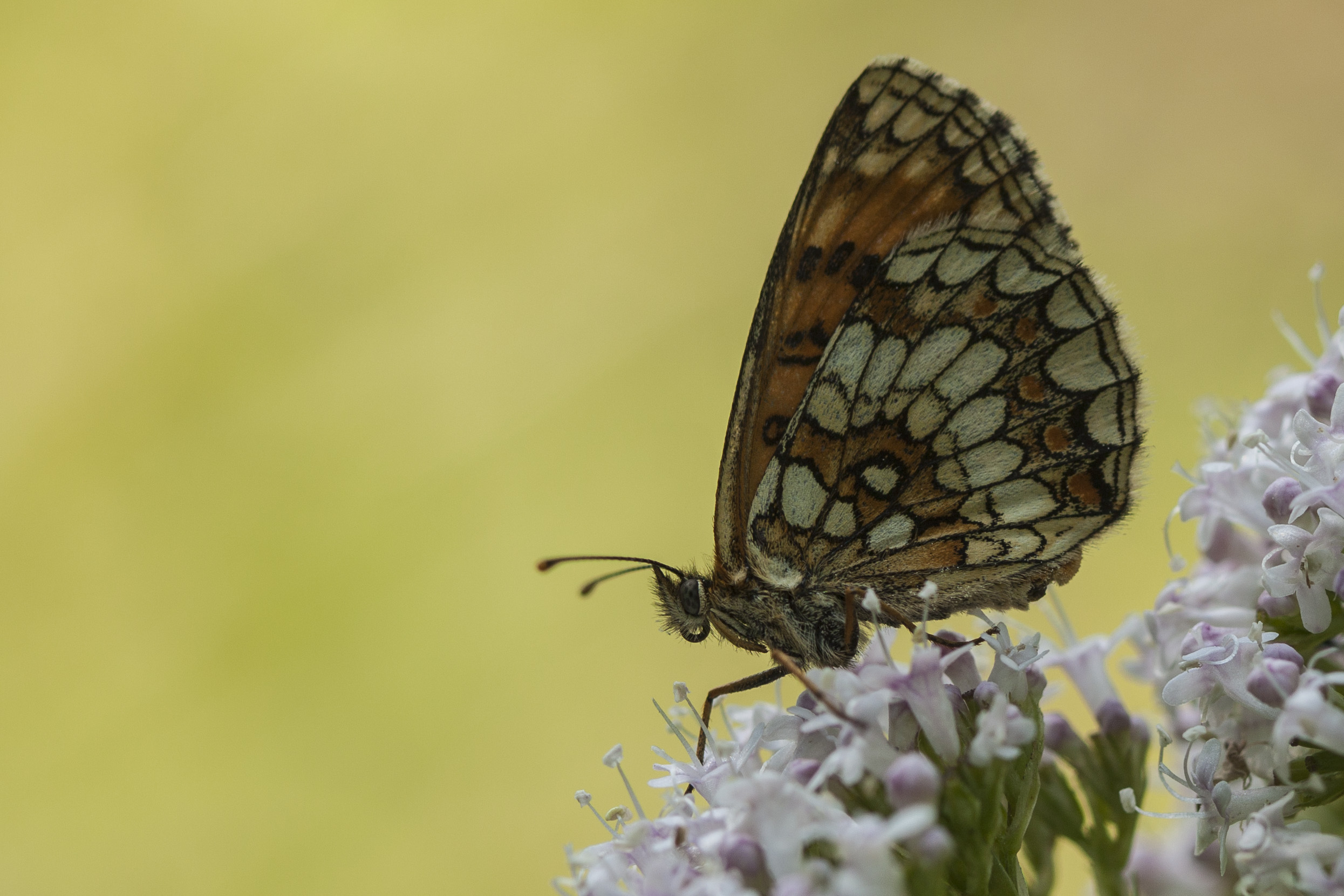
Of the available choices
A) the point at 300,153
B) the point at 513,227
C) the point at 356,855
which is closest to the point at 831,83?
the point at 513,227

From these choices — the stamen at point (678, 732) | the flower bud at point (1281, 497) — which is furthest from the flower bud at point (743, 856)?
the flower bud at point (1281, 497)

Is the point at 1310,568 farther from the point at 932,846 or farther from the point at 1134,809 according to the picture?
the point at 932,846

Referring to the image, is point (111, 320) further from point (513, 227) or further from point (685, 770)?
point (685, 770)

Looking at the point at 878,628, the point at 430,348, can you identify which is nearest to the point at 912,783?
the point at 878,628

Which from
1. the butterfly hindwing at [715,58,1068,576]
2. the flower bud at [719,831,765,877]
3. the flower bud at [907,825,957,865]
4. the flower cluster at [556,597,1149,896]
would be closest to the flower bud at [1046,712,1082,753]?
the flower cluster at [556,597,1149,896]

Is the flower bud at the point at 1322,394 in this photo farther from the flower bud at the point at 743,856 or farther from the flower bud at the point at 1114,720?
the flower bud at the point at 743,856

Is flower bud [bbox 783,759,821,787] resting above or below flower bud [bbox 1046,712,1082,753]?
above

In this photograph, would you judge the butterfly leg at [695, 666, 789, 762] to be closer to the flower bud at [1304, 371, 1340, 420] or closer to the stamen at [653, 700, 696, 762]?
the stamen at [653, 700, 696, 762]
